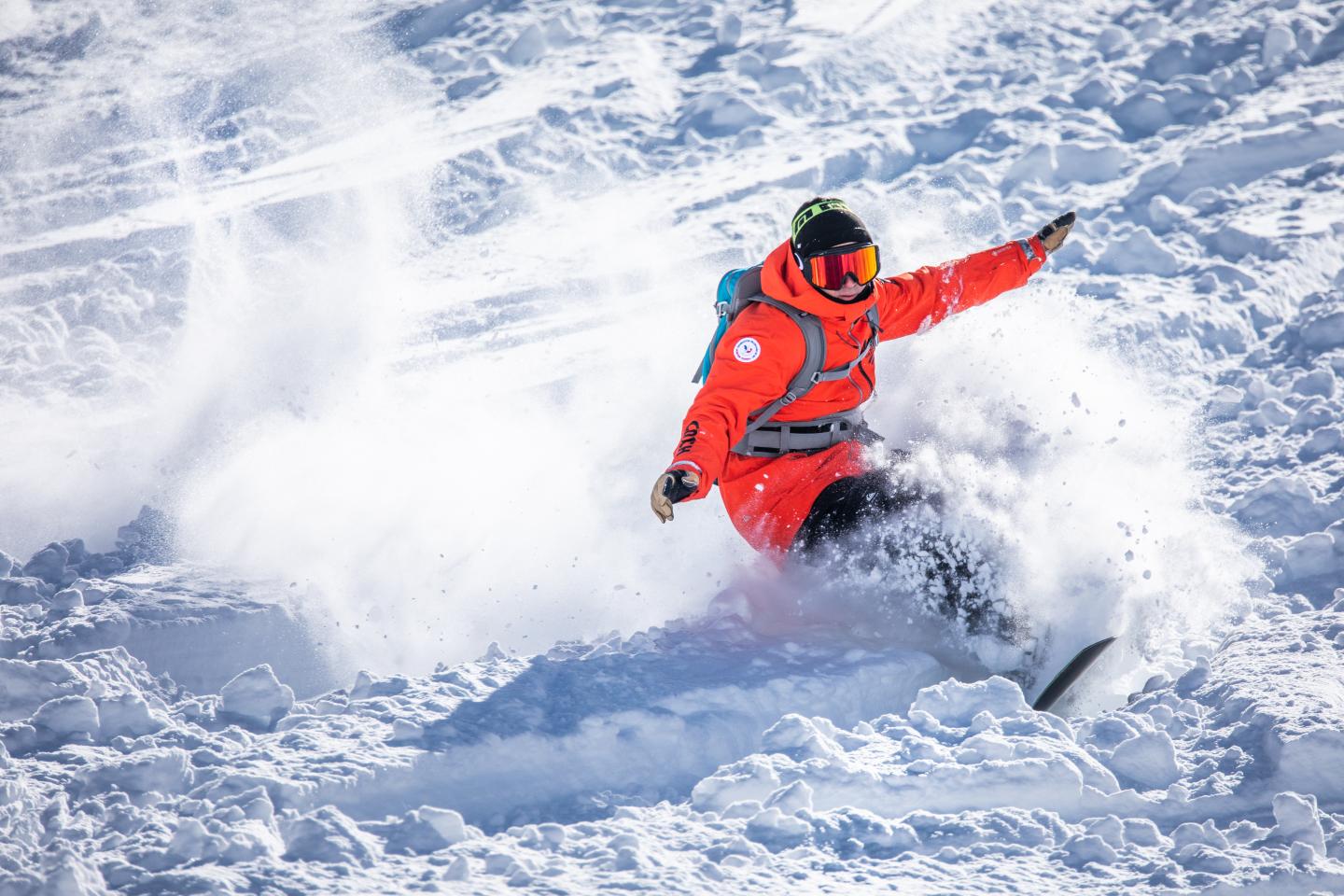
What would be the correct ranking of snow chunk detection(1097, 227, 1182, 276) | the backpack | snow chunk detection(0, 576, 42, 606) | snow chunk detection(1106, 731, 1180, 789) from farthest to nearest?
snow chunk detection(1097, 227, 1182, 276)
snow chunk detection(0, 576, 42, 606)
the backpack
snow chunk detection(1106, 731, 1180, 789)

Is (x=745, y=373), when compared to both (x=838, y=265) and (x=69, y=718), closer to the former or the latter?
(x=838, y=265)

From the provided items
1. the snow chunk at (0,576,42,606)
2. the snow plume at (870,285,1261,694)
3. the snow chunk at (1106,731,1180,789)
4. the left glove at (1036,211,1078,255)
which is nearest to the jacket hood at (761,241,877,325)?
the snow plume at (870,285,1261,694)

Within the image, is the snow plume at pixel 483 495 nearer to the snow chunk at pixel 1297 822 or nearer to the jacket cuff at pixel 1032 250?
the jacket cuff at pixel 1032 250

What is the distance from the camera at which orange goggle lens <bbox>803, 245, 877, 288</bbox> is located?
4180 mm

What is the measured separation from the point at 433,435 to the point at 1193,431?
3871 mm

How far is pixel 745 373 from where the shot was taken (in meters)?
4.25

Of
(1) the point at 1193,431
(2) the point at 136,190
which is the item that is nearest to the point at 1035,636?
(1) the point at 1193,431

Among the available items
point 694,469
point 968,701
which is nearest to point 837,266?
point 694,469

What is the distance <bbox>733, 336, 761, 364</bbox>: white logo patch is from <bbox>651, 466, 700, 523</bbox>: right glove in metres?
0.54

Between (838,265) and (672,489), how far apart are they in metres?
1.02

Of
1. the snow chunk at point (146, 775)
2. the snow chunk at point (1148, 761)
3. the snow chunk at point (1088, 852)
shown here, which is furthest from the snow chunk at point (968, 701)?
the snow chunk at point (146, 775)

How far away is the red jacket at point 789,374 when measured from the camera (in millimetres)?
4215

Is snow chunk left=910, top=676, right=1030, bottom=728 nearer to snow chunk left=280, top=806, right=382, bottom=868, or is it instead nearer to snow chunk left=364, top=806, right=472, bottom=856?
snow chunk left=364, top=806, right=472, bottom=856

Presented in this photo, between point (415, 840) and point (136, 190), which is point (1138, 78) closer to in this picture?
point (136, 190)
